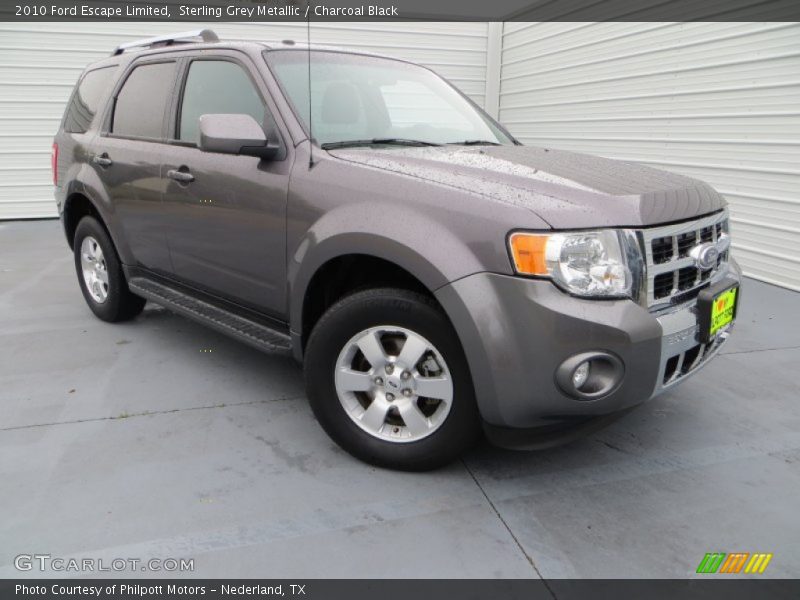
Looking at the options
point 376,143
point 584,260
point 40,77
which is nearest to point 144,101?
point 376,143

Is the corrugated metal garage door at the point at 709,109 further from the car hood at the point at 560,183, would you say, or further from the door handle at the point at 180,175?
the door handle at the point at 180,175

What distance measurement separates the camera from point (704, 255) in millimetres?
2365

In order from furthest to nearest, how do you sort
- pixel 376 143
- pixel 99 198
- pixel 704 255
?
pixel 99 198 < pixel 376 143 < pixel 704 255

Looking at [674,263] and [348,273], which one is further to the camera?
[348,273]

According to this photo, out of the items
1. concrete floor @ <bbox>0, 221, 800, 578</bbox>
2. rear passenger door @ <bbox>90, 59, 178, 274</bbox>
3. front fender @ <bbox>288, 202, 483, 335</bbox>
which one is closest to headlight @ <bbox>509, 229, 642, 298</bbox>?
front fender @ <bbox>288, 202, 483, 335</bbox>

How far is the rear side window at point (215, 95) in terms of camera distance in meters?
3.02

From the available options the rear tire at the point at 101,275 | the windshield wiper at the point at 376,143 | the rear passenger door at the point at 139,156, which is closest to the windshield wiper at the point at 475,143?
the windshield wiper at the point at 376,143

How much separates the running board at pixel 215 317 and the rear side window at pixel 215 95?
0.89 metres

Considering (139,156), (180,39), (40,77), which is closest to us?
(139,156)

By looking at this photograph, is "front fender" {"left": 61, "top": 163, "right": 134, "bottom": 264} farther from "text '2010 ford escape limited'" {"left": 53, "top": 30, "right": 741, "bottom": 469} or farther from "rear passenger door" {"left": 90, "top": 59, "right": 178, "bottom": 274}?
"text '2010 ford escape limited'" {"left": 53, "top": 30, "right": 741, "bottom": 469}

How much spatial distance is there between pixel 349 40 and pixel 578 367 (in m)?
9.41

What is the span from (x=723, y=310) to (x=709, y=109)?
4617 mm
